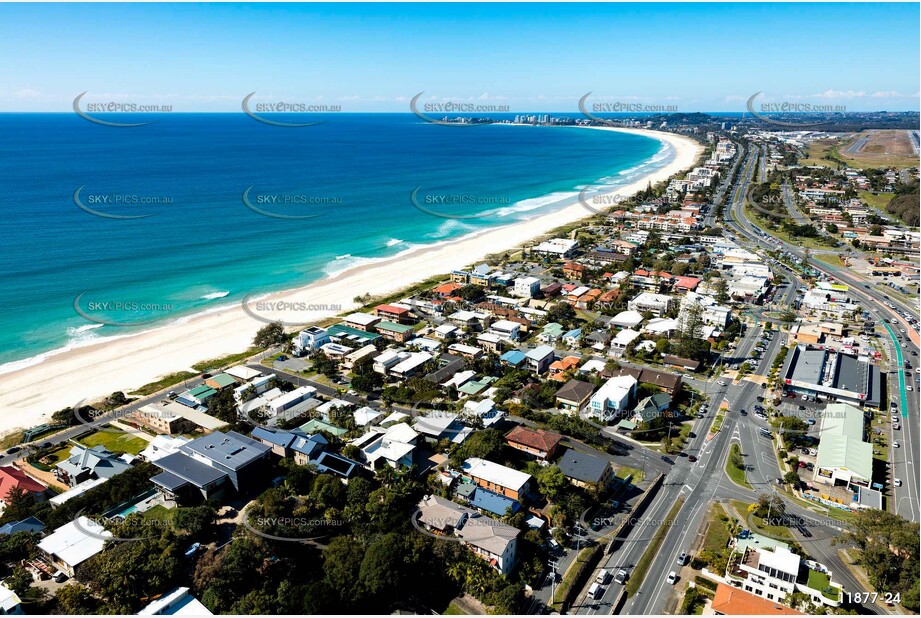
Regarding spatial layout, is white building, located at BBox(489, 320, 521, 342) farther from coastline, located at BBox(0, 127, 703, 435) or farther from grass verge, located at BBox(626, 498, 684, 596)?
grass verge, located at BBox(626, 498, 684, 596)

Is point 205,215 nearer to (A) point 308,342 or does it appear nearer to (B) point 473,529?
(A) point 308,342

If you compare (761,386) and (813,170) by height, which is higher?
(813,170)

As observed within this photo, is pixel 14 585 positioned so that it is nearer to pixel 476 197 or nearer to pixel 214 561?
pixel 214 561

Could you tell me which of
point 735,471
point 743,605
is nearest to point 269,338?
point 735,471

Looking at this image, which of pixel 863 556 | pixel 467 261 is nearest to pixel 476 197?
pixel 467 261

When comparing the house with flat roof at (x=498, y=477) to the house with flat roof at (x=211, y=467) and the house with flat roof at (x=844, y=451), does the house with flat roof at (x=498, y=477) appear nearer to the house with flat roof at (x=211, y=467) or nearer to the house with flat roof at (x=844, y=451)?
the house with flat roof at (x=211, y=467)

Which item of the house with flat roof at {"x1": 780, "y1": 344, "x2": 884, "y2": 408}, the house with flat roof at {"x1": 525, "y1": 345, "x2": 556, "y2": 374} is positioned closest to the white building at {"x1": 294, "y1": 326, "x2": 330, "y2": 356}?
the house with flat roof at {"x1": 525, "y1": 345, "x2": 556, "y2": 374}
